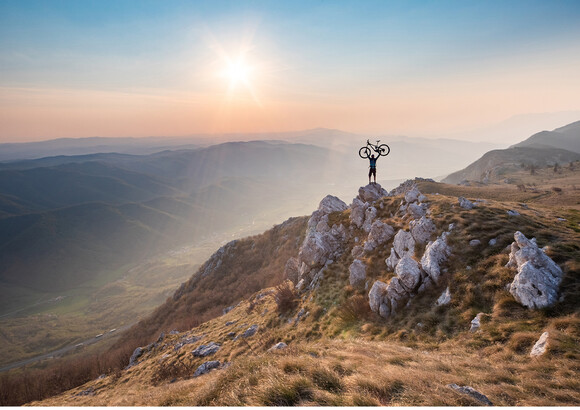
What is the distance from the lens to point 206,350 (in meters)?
23.2

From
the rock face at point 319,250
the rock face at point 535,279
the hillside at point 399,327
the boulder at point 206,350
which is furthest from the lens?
the rock face at point 319,250

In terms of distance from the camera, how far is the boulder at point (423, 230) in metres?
20.2

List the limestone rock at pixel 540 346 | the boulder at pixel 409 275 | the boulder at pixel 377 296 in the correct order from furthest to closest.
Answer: the boulder at pixel 377 296 < the boulder at pixel 409 275 < the limestone rock at pixel 540 346

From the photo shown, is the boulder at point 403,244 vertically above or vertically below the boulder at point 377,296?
above

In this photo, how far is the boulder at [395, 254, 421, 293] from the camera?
54.9 ft

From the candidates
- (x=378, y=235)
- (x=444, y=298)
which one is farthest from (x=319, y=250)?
(x=444, y=298)

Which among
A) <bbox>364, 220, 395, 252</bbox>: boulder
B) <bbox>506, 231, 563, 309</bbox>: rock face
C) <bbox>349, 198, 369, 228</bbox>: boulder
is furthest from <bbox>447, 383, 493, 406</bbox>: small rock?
<bbox>349, 198, 369, 228</bbox>: boulder

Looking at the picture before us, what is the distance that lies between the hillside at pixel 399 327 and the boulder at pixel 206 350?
219 millimetres

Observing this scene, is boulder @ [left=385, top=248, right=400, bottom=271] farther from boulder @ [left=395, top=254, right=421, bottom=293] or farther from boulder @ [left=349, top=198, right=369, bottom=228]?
boulder @ [left=349, top=198, right=369, bottom=228]

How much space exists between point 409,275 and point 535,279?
627 cm

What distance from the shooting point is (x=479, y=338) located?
11.7 m

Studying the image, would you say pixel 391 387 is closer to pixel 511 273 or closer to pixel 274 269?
pixel 511 273

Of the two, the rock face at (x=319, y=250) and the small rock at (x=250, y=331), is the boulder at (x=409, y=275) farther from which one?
the small rock at (x=250, y=331)

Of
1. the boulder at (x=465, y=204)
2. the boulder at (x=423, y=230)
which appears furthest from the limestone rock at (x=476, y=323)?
the boulder at (x=465, y=204)
